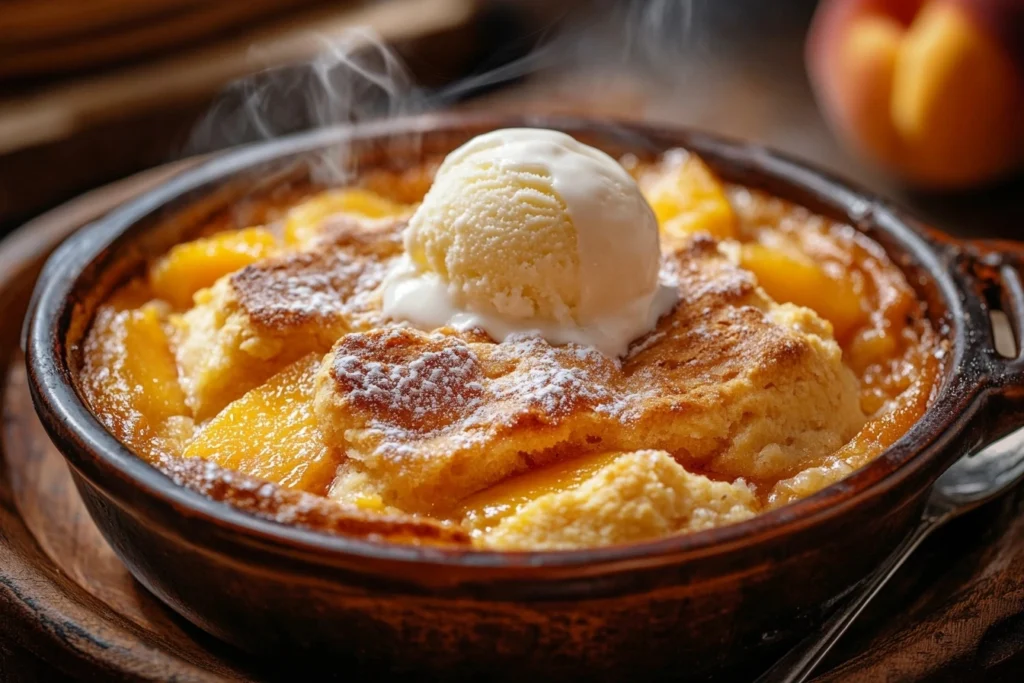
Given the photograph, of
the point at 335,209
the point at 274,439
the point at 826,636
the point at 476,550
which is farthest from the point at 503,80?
the point at 476,550

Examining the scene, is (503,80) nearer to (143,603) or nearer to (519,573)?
(143,603)

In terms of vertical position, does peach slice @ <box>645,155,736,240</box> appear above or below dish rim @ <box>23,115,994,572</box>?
below

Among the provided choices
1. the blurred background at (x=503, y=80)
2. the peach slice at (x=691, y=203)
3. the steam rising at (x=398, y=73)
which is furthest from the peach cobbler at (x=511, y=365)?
the blurred background at (x=503, y=80)

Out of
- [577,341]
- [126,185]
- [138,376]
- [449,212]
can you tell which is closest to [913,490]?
[577,341]

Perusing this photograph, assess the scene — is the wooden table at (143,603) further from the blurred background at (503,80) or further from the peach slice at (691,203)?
the blurred background at (503,80)

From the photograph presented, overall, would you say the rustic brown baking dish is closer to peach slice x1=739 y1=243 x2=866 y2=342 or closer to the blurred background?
peach slice x1=739 y1=243 x2=866 y2=342

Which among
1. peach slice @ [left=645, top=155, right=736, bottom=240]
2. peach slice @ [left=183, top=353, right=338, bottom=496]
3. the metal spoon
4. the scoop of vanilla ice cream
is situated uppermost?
the scoop of vanilla ice cream

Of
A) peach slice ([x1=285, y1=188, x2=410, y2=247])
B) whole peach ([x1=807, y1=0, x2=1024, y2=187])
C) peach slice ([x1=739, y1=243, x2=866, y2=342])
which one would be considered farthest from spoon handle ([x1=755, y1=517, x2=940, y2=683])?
whole peach ([x1=807, y1=0, x2=1024, y2=187])
